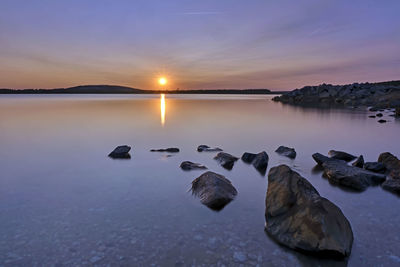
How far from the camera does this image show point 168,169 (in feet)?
24.9

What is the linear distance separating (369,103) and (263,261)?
44.5 metres

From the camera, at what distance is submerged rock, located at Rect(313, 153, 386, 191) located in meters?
6.07

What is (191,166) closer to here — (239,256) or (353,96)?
(239,256)

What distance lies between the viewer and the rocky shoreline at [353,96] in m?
36.1

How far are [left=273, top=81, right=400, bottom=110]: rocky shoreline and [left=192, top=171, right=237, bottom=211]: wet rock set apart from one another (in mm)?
24544

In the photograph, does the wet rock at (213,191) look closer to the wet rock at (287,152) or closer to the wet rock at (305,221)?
the wet rock at (305,221)

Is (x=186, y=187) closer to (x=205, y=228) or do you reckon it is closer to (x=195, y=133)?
(x=205, y=228)

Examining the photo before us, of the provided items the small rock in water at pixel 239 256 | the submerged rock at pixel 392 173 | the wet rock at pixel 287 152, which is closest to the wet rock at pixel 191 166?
the wet rock at pixel 287 152

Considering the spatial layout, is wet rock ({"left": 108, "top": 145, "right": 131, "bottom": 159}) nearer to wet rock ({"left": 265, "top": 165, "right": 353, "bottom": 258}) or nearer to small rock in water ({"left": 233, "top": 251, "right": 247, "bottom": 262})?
wet rock ({"left": 265, "top": 165, "right": 353, "bottom": 258})

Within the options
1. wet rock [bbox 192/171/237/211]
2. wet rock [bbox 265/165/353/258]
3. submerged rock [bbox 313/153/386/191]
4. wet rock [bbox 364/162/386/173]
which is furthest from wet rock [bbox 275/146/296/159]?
wet rock [bbox 265/165/353/258]

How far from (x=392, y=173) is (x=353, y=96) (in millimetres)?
43973

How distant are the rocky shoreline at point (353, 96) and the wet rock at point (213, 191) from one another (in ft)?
80.5

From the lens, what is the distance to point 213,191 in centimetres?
541

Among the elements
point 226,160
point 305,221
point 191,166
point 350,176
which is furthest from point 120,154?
point 350,176
